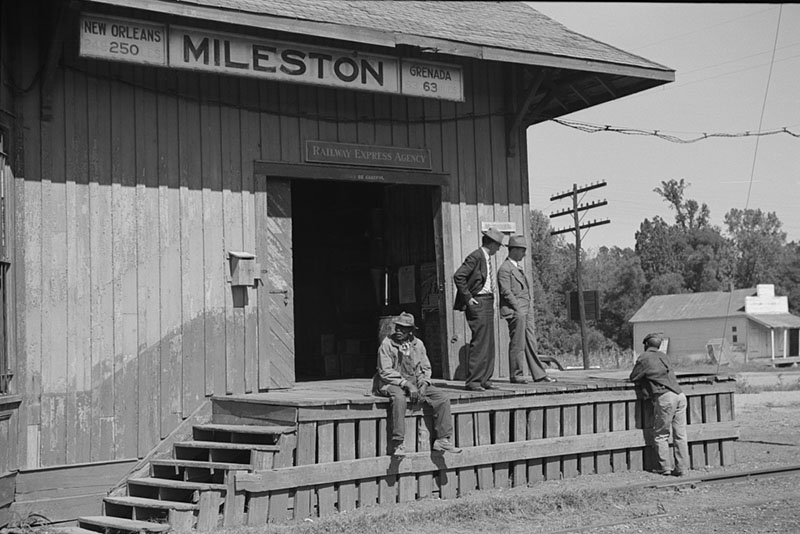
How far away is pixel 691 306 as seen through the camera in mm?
69688

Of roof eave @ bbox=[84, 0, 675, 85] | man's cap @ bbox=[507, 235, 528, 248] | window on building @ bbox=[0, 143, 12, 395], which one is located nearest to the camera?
window on building @ bbox=[0, 143, 12, 395]

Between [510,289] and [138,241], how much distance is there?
4.74 metres

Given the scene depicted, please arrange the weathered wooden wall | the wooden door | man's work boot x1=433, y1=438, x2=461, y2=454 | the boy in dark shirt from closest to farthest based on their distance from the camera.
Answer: the weathered wooden wall → man's work boot x1=433, y1=438, x2=461, y2=454 → the wooden door → the boy in dark shirt

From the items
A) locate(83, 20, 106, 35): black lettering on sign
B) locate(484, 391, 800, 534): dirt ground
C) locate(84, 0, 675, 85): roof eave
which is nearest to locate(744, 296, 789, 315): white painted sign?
locate(484, 391, 800, 534): dirt ground

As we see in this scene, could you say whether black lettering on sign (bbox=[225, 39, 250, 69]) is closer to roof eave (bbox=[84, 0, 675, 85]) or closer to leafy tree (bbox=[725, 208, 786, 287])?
roof eave (bbox=[84, 0, 675, 85])

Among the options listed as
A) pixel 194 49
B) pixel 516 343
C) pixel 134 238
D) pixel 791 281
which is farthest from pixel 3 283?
pixel 791 281

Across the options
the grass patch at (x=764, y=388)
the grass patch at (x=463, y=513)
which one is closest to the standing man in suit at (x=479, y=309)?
the grass patch at (x=463, y=513)

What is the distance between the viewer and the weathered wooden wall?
10.7 meters

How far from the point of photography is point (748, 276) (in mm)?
90312

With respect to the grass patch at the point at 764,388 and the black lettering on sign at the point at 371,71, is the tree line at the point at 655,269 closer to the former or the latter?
the grass patch at the point at 764,388

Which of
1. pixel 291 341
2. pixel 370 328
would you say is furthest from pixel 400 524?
pixel 370 328

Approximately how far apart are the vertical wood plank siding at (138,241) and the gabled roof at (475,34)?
130 centimetres

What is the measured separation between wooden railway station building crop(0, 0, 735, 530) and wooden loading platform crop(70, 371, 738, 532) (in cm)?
3

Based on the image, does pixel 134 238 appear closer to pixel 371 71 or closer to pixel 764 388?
pixel 371 71
